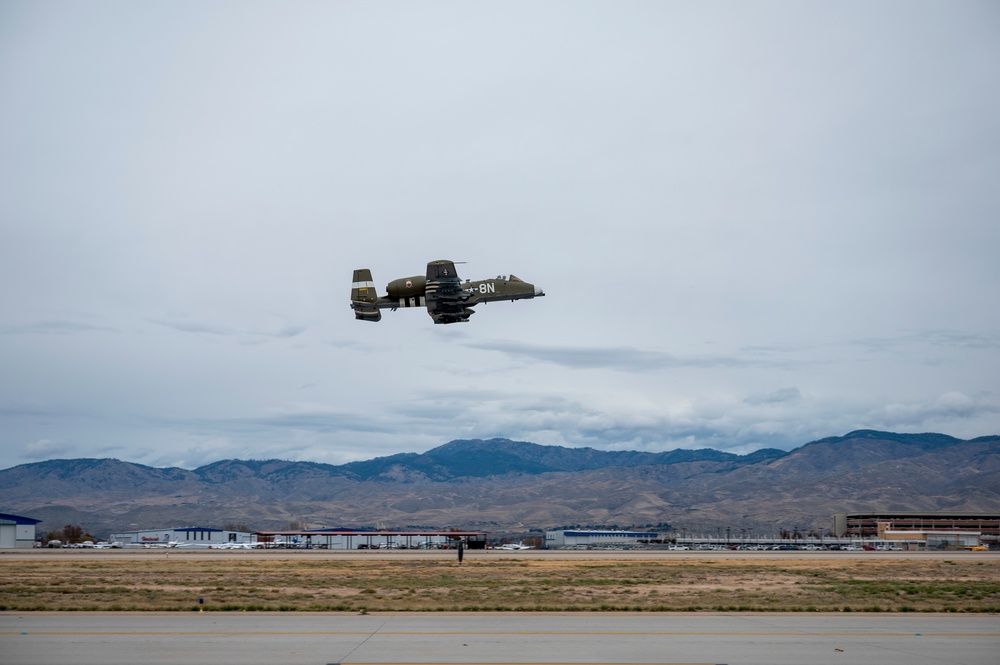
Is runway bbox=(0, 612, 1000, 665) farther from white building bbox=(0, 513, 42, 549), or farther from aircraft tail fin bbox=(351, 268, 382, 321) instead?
white building bbox=(0, 513, 42, 549)

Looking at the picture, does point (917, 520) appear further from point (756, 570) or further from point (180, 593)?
point (180, 593)

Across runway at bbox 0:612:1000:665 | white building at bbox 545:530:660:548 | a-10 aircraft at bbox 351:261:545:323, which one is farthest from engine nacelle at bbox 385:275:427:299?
white building at bbox 545:530:660:548

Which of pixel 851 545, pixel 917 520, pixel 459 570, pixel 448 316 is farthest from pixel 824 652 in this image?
Result: pixel 917 520

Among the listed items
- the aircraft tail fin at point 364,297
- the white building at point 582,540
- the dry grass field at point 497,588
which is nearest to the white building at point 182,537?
the white building at point 582,540

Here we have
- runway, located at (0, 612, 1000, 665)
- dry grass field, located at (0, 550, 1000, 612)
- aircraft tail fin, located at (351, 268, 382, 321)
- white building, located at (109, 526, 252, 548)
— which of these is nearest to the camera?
runway, located at (0, 612, 1000, 665)

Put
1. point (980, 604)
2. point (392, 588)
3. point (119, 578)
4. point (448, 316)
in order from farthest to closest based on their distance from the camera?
1. point (119, 578)
2. point (448, 316)
3. point (392, 588)
4. point (980, 604)

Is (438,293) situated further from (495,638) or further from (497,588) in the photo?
(495,638)

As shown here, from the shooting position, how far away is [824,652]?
23.7 m

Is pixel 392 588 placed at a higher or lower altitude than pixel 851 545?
higher

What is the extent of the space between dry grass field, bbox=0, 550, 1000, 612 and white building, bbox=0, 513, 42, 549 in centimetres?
6881

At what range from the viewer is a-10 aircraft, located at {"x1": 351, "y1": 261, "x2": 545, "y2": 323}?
48.2 m

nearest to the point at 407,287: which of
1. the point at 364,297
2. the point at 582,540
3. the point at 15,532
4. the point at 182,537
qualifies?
the point at 364,297

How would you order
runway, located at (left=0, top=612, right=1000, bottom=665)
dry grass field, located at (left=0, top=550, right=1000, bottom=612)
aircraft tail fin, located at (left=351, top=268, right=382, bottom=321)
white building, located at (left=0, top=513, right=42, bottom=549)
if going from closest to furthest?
runway, located at (left=0, top=612, right=1000, bottom=665) < dry grass field, located at (left=0, top=550, right=1000, bottom=612) < aircraft tail fin, located at (left=351, top=268, right=382, bottom=321) < white building, located at (left=0, top=513, right=42, bottom=549)

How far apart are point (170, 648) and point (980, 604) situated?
32.9 metres
